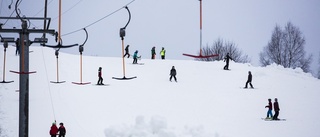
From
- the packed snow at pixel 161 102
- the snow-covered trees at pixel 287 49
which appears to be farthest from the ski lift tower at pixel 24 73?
the snow-covered trees at pixel 287 49

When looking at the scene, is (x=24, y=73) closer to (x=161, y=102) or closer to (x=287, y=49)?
(x=161, y=102)

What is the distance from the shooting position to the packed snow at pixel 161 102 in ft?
60.8

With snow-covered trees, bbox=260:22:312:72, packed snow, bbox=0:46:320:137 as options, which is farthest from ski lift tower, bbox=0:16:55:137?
snow-covered trees, bbox=260:22:312:72

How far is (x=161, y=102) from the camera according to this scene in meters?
24.6

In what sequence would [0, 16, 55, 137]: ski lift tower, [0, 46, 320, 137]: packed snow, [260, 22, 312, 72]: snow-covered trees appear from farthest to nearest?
1. [260, 22, 312, 72]: snow-covered trees
2. [0, 46, 320, 137]: packed snow
3. [0, 16, 55, 137]: ski lift tower

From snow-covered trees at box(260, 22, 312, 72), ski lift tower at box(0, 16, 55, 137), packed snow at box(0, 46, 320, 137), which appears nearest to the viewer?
ski lift tower at box(0, 16, 55, 137)

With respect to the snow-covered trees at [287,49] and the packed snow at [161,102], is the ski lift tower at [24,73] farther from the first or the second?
the snow-covered trees at [287,49]

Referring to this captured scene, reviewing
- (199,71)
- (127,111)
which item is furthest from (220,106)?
(199,71)

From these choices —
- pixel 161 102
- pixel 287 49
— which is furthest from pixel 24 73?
pixel 287 49

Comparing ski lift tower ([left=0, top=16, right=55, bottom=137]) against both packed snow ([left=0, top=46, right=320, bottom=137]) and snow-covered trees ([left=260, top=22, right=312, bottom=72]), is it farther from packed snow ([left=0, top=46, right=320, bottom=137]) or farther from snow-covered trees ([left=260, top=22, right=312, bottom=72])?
snow-covered trees ([left=260, top=22, right=312, bottom=72])

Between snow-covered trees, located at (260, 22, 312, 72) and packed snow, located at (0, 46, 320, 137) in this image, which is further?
snow-covered trees, located at (260, 22, 312, 72)

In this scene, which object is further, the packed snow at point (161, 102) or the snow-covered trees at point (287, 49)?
the snow-covered trees at point (287, 49)

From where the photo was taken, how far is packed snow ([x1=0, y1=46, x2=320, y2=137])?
18.5 m

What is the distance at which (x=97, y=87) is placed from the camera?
28.5 metres
